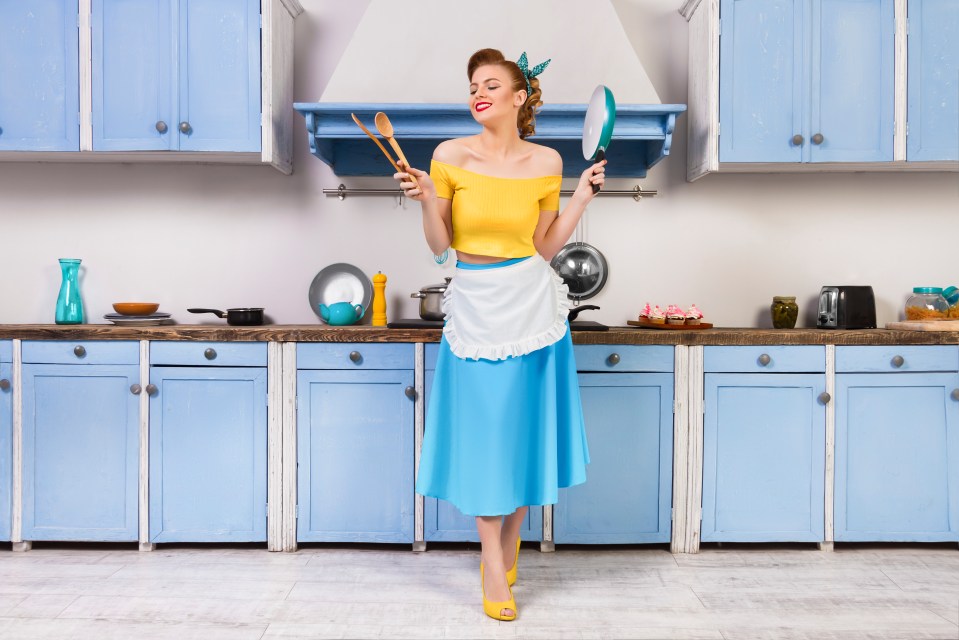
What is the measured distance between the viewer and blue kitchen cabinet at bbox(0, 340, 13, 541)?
8.44 feet

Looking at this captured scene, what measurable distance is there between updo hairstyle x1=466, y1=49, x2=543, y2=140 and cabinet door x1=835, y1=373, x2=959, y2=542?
5.19ft

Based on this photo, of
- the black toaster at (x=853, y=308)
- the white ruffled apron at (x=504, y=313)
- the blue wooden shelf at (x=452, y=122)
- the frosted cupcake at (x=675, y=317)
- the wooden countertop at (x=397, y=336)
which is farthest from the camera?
Answer: the black toaster at (x=853, y=308)

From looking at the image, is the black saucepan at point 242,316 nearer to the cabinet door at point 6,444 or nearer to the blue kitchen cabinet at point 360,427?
the blue kitchen cabinet at point 360,427

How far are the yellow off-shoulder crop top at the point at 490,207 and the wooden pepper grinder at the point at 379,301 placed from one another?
1058mm

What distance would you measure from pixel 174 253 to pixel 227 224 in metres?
0.29

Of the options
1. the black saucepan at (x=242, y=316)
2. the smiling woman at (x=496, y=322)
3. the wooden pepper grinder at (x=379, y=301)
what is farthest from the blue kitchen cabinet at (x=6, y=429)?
the smiling woman at (x=496, y=322)

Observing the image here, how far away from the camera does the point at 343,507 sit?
2.57 meters

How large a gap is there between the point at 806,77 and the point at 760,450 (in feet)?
5.06

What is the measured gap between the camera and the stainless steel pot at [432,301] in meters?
2.86

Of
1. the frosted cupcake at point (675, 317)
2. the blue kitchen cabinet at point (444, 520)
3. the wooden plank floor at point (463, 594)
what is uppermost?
the frosted cupcake at point (675, 317)

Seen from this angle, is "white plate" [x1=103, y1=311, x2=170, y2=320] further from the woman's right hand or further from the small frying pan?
the small frying pan

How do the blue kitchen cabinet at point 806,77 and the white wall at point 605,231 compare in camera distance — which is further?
the white wall at point 605,231

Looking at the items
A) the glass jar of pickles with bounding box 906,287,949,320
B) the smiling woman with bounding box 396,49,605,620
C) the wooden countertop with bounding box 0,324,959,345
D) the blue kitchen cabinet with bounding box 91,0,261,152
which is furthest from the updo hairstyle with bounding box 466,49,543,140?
the glass jar of pickles with bounding box 906,287,949,320

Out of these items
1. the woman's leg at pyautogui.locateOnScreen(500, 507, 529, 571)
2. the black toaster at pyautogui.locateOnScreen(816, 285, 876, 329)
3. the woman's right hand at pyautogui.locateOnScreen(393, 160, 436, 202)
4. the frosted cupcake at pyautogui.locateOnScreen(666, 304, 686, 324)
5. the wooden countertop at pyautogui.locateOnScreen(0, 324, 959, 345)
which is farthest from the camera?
the black toaster at pyautogui.locateOnScreen(816, 285, 876, 329)
